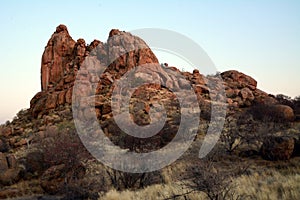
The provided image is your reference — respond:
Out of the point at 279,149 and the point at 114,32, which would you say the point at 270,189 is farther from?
the point at 114,32

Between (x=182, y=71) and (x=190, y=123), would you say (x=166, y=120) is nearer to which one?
(x=190, y=123)

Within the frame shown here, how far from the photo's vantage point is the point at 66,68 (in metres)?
43.3

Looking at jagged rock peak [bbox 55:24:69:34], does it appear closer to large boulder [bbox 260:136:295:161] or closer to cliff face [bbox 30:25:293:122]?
cliff face [bbox 30:25:293:122]

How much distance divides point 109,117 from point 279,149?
18794 mm

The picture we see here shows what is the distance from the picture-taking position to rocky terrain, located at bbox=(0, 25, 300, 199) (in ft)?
45.8

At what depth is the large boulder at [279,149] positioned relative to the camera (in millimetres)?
13647

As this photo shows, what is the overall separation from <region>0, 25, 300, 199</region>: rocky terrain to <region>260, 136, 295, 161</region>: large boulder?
4cm

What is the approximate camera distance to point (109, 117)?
3019 cm

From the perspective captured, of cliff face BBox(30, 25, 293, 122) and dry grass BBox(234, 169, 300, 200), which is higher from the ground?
cliff face BBox(30, 25, 293, 122)

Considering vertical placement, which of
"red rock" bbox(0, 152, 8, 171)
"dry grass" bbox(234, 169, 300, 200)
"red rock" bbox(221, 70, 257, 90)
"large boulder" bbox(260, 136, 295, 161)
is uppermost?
"red rock" bbox(221, 70, 257, 90)

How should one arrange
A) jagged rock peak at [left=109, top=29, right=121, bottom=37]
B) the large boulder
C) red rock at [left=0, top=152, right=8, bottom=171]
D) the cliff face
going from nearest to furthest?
the large boulder → red rock at [left=0, top=152, right=8, bottom=171] → the cliff face → jagged rock peak at [left=109, top=29, right=121, bottom=37]

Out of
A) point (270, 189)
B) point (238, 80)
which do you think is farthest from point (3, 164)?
point (238, 80)

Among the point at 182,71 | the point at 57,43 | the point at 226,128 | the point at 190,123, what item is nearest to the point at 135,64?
the point at 182,71

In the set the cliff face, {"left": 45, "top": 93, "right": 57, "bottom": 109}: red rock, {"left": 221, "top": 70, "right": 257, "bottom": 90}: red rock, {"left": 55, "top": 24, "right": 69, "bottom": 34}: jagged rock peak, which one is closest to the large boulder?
the cliff face
